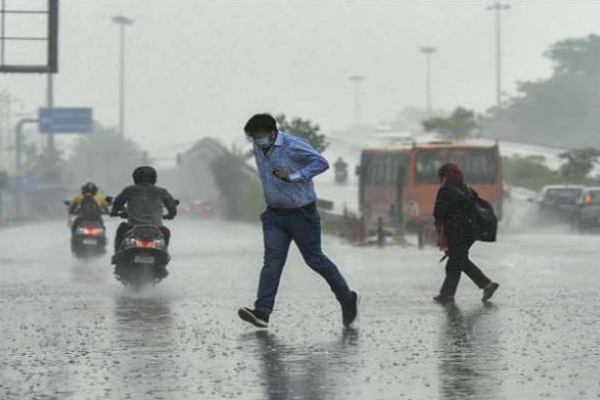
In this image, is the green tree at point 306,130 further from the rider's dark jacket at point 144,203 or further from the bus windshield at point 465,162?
the rider's dark jacket at point 144,203

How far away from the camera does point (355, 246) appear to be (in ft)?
115

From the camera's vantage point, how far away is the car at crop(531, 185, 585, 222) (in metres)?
55.3

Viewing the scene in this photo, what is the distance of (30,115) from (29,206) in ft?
117

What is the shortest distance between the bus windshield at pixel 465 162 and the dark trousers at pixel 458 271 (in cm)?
3012

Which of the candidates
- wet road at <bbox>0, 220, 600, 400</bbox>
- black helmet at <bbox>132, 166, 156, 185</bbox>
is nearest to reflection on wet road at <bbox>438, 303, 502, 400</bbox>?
wet road at <bbox>0, 220, 600, 400</bbox>

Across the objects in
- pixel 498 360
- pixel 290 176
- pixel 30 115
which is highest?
pixel 30 115

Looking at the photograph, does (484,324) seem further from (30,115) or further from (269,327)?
(30,115)

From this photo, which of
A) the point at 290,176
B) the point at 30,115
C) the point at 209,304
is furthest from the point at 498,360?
the point at 30,115

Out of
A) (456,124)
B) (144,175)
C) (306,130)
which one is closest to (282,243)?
(144,175)

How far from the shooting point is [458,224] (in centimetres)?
1709

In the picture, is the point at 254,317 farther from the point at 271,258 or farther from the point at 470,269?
the point at 470,269

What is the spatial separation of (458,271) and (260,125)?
437 cm

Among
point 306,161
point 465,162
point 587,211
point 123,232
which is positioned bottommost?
point 123,232

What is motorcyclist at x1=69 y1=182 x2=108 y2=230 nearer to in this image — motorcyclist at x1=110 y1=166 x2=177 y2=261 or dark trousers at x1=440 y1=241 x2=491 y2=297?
motorcyclist at x1=110 y1=166 x2=177 y2=261
